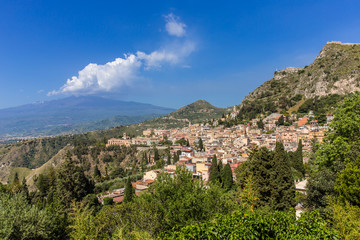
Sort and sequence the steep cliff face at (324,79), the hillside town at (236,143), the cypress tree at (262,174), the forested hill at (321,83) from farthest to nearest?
the steep cliff face at (324,79)
the forested hill at (321,83)
the hillside town at (236,143)
the cypress tree at (262,174)

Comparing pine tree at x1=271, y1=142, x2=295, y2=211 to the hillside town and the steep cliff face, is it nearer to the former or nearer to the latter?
the hillside town

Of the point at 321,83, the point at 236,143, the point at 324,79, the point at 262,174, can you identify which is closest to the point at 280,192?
the point at 262,174

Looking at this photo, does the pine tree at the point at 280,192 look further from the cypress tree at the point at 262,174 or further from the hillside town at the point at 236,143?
the hillside town at the point at 236,143

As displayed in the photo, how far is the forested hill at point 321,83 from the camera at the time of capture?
7538cm

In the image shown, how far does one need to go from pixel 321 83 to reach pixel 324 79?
2.47m

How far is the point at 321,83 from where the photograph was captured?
273ft

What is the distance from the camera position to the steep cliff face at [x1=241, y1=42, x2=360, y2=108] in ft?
249

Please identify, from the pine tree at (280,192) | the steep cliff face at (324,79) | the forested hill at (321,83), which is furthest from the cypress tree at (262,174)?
the steep cliff face at (324,79)

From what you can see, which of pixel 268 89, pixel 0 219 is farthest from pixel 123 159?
pixel 268 89

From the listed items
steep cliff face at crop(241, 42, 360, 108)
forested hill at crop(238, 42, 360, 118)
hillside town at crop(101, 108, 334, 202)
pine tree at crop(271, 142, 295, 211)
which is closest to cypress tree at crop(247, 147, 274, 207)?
pine tree at crop(271, 142, 295, 211)

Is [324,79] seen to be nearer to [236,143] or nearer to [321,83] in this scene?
[321,83]

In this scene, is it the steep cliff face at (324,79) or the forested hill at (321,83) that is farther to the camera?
the steep cliff face at (324,79)

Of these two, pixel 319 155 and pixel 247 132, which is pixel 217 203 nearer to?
pixel 319 155

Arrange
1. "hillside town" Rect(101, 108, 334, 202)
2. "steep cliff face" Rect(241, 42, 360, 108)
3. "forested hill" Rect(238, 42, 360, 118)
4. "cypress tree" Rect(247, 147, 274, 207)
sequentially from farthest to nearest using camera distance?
"steep cliff face" Rect(241, 42, 360, 108)
"forested hill" Rect(238, 42, 360, 118)
"hillside town" Rect(101, 108, 334, 202)
"cypress tree" Rect(247, 147, 274, 207)
